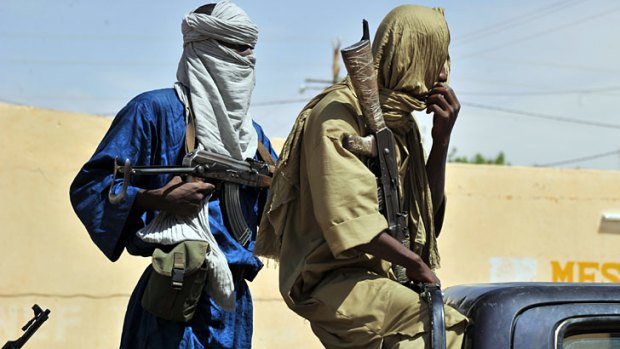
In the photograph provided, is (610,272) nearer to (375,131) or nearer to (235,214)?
(235,214)

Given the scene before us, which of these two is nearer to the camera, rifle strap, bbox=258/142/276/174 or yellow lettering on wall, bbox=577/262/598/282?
rifle strap, bbox=258/142/276/174

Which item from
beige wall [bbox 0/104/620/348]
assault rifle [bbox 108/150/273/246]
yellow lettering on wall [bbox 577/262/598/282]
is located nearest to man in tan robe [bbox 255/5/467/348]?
assault rifle [bbox 108/150/273/246]

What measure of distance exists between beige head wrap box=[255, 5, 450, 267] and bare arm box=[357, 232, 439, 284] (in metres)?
0.26

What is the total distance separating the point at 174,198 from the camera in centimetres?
364

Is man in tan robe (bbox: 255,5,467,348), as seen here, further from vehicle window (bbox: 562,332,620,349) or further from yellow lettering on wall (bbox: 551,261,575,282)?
yellow lettering on wall (bbox: 551,261,575,282)

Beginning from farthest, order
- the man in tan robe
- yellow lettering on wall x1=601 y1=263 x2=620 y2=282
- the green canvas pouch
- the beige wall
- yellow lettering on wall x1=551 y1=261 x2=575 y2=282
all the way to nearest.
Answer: yellow lettering on wall x1=601 y1=263 x2=620 y2=282
yellow lettering on wall x1=551 y1=261 x2=575 y2=282
the beige wall
the green canvas pouch
the man in tan robe

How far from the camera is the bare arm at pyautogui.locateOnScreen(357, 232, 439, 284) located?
2.68 meters

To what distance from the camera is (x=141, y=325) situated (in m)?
3.75

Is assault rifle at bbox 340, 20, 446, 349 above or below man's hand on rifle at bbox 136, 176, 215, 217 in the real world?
above

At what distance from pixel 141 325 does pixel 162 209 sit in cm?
46

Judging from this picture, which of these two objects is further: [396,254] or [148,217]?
[148,217]

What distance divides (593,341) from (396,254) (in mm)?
562

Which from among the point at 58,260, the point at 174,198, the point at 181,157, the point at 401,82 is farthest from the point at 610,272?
the point at 401,82

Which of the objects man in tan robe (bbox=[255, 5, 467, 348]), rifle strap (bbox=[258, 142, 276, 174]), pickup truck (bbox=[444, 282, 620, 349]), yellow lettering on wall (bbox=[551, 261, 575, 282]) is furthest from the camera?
yellow lettering on wall (bbox=[551, 261, 575, 282])
